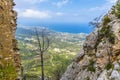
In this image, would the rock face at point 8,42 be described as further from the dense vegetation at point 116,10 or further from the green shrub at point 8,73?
the dense vegetation at point 116,10

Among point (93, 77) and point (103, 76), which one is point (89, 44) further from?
point (103, 76)

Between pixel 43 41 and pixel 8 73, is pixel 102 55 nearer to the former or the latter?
pixel 8 73

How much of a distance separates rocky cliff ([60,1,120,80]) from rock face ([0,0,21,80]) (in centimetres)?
826

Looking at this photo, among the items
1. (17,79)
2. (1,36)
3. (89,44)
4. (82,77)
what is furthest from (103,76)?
(1,36)

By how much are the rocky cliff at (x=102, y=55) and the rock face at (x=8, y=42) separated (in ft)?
27.1

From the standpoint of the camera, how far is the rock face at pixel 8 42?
46175 mm

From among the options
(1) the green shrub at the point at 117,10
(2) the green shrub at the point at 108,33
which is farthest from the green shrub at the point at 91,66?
(1) the green shrub at the point at 117,10

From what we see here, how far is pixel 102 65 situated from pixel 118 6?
423 inches

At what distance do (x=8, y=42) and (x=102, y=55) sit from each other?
17.5 m

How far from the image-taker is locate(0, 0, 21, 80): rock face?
46.2 m

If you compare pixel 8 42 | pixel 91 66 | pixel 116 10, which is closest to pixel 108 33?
pixel 91 66

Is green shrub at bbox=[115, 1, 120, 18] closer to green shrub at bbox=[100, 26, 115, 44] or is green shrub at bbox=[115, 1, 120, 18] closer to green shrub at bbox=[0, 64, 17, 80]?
green shrub at bbox=[100, 26, 115, 44]

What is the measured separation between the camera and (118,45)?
38.8 metres

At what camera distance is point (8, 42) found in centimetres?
5116
